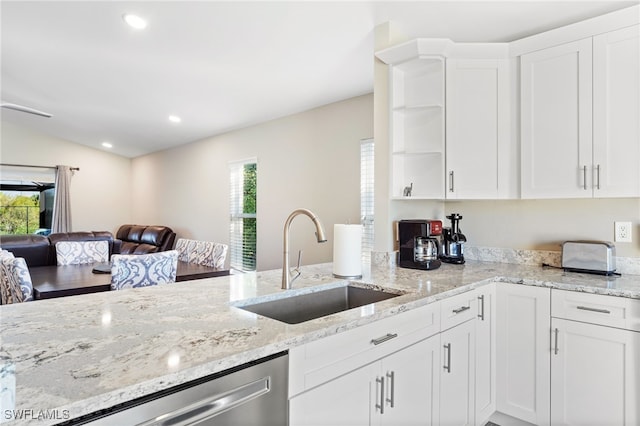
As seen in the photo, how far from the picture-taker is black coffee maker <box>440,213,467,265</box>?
8.44ft

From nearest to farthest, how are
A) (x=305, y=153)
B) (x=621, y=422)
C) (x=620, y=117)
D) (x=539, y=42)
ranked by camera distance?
(x=621, y=422)
(x=620, y=117)
(x=539, y=42)
(x=305, y=153)

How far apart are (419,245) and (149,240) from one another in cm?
521

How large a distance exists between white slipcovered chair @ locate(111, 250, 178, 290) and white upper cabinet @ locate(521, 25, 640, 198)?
7.98ft

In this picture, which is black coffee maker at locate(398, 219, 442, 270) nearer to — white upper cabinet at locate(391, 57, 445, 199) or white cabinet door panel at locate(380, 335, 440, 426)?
white upper cabinet at locate(391, 57, 445, 199)

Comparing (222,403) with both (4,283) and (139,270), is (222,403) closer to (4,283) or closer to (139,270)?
(139,270)

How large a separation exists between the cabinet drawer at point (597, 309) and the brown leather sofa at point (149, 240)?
5454mm

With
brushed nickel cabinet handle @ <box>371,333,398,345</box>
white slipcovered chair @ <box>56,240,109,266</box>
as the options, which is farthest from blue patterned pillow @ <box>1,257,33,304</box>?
brushed nickel cabinet handle @ <box>371,333,398,345</box>

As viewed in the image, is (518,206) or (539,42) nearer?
(539,42)

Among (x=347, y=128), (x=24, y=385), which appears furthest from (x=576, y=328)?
(x=347, y=128)

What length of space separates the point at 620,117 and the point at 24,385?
2688 millimetres

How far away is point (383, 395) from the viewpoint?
4.37ft

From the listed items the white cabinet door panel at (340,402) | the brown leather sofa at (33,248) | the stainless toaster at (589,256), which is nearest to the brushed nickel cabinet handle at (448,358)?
the white cabinet door panel at (340,402)

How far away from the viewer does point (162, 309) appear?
4.21 ft

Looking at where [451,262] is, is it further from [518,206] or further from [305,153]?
[305,153]
